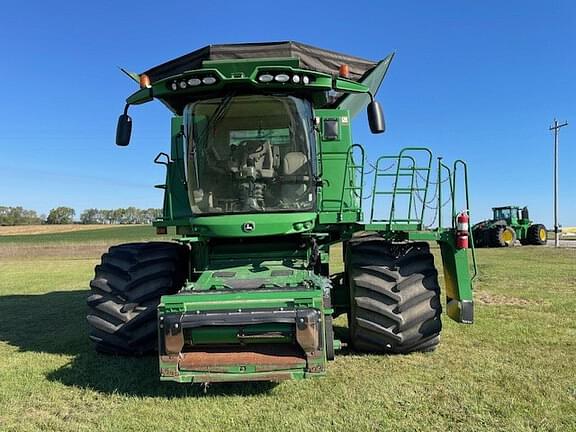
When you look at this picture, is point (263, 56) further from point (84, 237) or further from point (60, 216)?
point (60, 216)

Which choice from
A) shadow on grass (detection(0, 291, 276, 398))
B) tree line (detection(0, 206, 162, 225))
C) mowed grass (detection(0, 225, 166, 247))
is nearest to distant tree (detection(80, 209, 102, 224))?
tree line (detection(0, 206, 162, 225))

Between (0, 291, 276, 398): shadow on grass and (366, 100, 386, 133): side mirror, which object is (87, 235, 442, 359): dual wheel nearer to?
(0, 291, 276, 398): shadow on grass

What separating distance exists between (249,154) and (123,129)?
1.47 meters

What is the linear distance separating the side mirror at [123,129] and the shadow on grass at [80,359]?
2.45m

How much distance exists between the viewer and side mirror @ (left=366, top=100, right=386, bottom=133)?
18.1 feet

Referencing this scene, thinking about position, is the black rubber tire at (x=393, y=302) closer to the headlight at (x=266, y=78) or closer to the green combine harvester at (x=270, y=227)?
the green combine harvester at (x=270, y=227)

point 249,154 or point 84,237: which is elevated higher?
point 249,154

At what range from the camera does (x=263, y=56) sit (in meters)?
6.82

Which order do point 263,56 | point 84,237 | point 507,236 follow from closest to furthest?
→ point 263,56 < point 507,236 < point 84,237

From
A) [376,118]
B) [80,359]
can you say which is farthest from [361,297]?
[80,359]

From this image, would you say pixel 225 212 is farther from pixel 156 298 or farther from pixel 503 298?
pixel 503 298

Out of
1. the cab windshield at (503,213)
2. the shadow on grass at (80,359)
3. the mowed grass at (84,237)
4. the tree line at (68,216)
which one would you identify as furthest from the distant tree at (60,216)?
the shadow on grass at (80,359)

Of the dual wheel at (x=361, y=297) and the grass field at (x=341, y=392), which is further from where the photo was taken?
the dual wheel at (x=361, y=297)

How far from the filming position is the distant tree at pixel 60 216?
4038 inches
